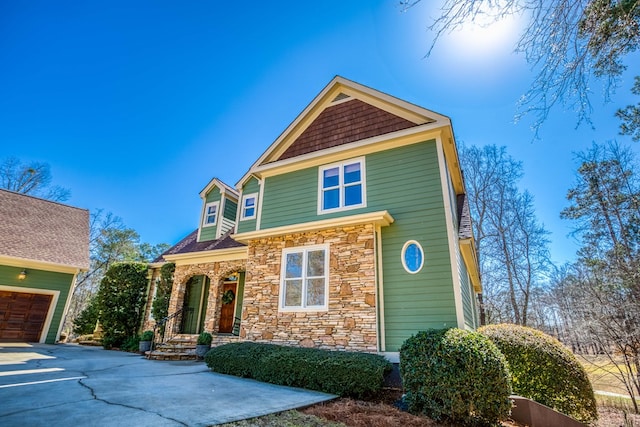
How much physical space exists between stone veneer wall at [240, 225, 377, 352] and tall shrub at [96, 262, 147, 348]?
7981 mm

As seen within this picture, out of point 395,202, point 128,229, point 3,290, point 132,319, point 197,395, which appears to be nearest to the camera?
point 197,395

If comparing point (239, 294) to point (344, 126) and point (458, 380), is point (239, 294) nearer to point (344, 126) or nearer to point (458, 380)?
point (344, 126)

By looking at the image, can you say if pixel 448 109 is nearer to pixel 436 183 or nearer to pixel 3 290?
pixel 436 183

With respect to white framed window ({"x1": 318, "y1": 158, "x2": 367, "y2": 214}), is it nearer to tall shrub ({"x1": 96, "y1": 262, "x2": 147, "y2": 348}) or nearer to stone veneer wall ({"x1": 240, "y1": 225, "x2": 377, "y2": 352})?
stone veneer wall ({"x1": 240, "y1": 225, "x2": 377, "y2": 352})

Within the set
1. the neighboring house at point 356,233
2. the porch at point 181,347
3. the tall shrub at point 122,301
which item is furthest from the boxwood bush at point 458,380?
the tall shrub at point 122,301

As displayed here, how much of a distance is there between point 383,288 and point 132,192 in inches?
964

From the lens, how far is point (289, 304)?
8242mm

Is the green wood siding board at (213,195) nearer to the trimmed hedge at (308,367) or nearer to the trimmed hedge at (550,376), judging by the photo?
the trimmed hedge at (308,367)

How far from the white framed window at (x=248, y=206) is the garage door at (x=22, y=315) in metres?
9.36

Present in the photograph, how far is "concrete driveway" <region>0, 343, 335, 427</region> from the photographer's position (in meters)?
3.20

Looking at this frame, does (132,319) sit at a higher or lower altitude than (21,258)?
lower

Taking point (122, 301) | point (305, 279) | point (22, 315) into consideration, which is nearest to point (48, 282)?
point (22, 315)

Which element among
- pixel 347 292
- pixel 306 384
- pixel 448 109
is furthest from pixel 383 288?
pixel 448 109

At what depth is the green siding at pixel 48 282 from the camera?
12.3 meters
